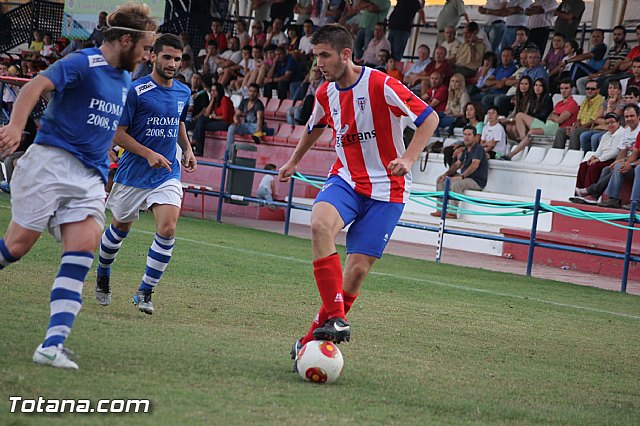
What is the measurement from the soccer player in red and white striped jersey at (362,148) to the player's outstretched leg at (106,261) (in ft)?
7.35

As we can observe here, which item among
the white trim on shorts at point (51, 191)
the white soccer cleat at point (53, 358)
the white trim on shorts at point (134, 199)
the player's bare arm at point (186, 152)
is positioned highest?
the player's bare arm at point (186, 152)

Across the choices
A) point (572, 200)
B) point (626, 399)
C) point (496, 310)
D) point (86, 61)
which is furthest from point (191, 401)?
point (572, 200)

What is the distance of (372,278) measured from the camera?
12.1 meters

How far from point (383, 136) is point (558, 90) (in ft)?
47.1

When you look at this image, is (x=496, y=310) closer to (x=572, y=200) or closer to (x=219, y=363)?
(x=219, y=363)

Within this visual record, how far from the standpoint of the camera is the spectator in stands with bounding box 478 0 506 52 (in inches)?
857

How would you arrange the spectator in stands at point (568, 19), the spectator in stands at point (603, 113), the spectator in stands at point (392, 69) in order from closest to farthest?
the spectator in stands at point (603, 113) < the spectator in stands at point (568, 19) < the spectator in stands at point (392, 69)

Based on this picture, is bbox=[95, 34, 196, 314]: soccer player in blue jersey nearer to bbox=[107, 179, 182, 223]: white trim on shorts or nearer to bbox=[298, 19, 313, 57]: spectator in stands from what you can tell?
bbox=[107, 179, 182, 223]: white trim on shorts

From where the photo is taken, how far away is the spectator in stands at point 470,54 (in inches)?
828

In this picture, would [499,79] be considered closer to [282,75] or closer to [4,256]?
[282,75]

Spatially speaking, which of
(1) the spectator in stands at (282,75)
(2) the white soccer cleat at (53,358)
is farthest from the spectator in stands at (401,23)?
(2) the white soccer cleat at (53,358)

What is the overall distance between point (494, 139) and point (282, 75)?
7.07 meters

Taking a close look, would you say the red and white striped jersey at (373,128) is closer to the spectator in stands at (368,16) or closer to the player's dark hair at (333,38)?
the player's dark hair at (333,38)

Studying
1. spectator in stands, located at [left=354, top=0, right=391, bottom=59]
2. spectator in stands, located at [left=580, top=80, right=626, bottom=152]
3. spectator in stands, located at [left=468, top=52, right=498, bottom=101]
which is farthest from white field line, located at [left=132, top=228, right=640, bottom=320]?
spectator in stands, located at [left=354, top=0, right=391, bottom=59]
